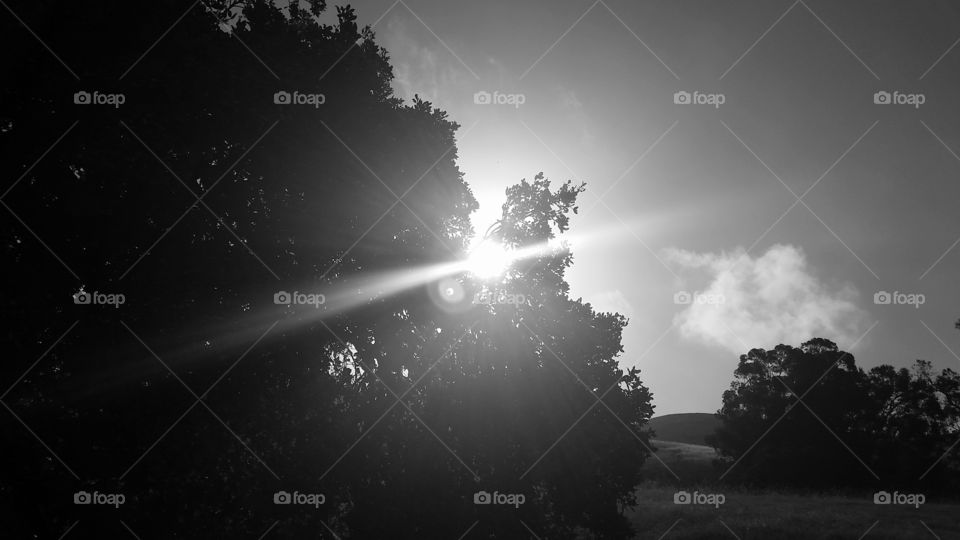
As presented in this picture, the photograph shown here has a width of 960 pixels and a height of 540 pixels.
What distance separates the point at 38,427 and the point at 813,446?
2101 inches

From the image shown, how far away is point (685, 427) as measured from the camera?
383 ft

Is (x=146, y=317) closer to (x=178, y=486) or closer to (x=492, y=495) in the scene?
(x=178, y=486)

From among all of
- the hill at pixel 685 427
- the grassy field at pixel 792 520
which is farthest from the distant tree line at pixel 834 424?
the hill at pixel 685 427

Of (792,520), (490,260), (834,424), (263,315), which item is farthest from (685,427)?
(263,315)

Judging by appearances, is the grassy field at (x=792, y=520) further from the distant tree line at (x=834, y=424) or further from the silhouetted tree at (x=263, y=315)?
the distant tree line at (x=834, y=424)

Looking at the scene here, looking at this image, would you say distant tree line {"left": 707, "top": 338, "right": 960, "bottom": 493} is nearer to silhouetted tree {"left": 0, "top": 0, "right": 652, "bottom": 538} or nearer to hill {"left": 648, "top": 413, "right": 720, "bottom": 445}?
silhouetted tree {"left": 0, "top": 0, "right": 652, "bottom": 538}

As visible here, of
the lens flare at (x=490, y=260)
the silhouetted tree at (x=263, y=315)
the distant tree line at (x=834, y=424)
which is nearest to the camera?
the silhouetted tree at (x=263, y=315)

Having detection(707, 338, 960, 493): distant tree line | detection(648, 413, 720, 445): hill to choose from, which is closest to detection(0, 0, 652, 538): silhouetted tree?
detection(707, 338, 960, 493): distant tree line

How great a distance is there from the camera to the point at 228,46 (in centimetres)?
1286

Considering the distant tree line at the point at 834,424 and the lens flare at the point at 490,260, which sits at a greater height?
the lens flare at the point at 490,260

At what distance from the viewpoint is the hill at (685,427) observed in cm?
10675

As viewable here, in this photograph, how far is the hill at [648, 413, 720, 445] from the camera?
107m

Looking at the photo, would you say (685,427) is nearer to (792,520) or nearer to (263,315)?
(792,520)

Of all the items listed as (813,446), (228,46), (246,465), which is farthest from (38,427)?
(813,446)
